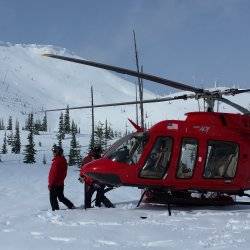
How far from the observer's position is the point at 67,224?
37.8 ft

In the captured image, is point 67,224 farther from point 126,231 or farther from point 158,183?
point 158,183

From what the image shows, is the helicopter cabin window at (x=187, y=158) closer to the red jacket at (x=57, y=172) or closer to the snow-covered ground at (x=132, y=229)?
the snow-covered ground at (x=132, y=229)

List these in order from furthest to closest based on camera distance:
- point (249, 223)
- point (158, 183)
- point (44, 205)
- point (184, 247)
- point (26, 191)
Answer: point (26, 191)
point (44, 205)
point (158, 183)
point (249, 223)
point (184, 247)

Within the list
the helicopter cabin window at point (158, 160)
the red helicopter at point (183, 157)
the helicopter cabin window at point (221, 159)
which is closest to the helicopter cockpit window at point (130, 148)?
the red helicopter at point (183, 157)

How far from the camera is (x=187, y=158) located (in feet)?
44.2

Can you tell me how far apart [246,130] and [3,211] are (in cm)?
818

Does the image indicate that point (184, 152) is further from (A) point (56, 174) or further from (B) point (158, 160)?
(A) point (56, 174)

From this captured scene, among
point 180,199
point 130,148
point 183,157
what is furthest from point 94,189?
point 183,157

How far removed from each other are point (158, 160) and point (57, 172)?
2990mm

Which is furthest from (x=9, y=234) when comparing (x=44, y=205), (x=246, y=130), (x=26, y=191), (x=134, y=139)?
(x=26, y=191)

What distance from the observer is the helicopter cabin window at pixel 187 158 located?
44.1ft

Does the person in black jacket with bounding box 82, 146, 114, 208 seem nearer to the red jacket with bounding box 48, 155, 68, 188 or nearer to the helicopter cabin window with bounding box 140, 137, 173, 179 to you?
the red jacket with bounding box 48, 155, 68, 188

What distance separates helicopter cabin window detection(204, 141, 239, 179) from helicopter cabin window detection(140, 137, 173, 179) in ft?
3.33

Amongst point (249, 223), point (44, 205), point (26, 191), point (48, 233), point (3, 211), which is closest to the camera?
point (48, 233)
